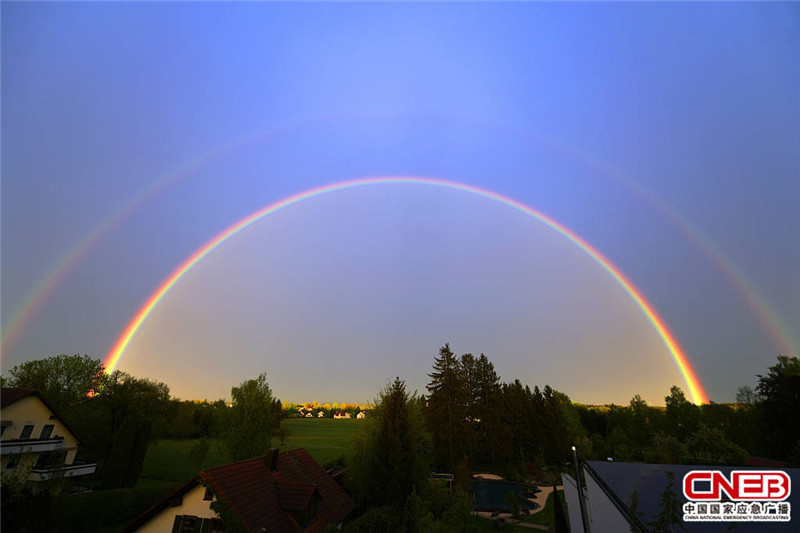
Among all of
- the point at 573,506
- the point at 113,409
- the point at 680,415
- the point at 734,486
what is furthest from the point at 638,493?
the point at 680,415

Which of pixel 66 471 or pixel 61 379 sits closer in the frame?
pixel 66 471

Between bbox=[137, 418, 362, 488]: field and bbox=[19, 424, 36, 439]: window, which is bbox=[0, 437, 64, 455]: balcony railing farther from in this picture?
bbox=[137, 418, 362, 488]: field

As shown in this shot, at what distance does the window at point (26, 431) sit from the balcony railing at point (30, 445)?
2.45m

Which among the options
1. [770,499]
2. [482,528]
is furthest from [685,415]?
[770,499]

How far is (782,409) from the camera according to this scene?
2522 inches

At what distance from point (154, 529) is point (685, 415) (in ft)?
382

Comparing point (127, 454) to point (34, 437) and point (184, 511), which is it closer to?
point (34, 437)

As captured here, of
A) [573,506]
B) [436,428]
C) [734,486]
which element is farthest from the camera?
[436,428]

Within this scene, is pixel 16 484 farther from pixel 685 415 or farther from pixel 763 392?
pixel 685 415

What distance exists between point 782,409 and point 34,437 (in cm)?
10854

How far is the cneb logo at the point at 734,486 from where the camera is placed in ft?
44.5

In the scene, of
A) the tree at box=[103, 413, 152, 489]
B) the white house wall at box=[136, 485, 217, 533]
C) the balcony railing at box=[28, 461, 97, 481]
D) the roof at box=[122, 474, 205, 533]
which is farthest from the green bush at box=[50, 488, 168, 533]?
the white house wall at box=[136, 485, 217, 533]

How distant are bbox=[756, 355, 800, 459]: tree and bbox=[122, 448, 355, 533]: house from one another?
79.5 m

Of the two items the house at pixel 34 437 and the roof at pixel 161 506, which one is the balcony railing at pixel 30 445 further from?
the roof at pixel 161 506
